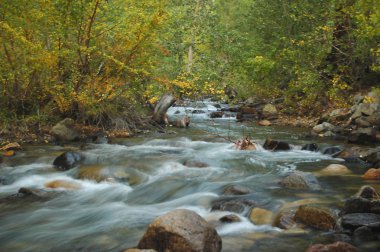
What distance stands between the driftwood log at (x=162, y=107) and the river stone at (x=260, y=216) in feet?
35.7

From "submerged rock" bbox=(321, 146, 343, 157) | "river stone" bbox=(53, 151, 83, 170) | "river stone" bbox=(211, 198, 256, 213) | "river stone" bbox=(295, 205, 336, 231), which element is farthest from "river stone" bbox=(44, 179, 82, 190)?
"submerged rock" bbox=(321, 146, 343, 157)

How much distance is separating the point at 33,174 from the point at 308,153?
23.9ft

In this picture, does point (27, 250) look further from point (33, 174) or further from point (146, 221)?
point (33, 174)

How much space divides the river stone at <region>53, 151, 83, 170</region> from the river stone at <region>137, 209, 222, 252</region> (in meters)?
5.29

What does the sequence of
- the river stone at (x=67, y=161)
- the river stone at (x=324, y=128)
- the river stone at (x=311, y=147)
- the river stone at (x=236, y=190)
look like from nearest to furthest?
the river stone at (x=236, y=190) < the river stone at (x=67, y=161) < the river stone at (x=311, y=147) < the river stone at (x=324, y=128)

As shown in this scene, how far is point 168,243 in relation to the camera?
479 centimetres

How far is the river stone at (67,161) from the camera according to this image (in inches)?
388

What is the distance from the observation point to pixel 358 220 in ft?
18.4

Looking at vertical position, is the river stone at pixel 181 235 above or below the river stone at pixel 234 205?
above

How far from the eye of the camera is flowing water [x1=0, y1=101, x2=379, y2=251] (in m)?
5.93

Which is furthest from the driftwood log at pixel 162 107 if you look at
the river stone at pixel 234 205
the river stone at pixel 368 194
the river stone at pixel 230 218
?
the river stone at pixel 368 194

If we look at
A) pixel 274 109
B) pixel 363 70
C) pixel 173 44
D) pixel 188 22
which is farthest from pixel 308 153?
pixel 188 22

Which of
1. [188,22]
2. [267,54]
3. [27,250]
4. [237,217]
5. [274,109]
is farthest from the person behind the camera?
[188,22]

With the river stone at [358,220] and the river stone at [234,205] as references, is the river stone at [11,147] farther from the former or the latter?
the river stone at [358,220]
